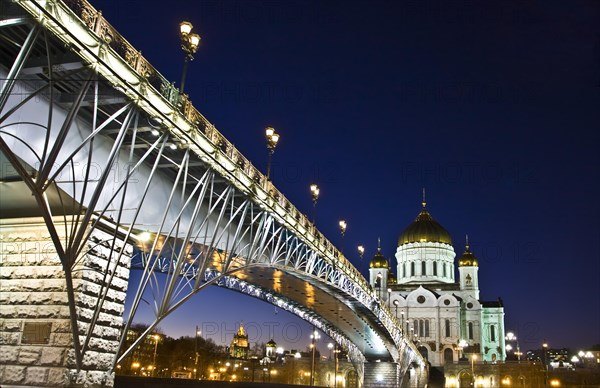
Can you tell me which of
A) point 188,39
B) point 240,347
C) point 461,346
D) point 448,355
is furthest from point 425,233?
point 188,39

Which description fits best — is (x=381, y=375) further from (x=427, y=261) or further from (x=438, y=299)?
(x=427, y=261)

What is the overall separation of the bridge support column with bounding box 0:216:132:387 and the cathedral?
3344 inches

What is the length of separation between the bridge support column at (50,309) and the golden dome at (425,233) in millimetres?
98335

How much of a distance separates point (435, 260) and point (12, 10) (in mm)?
105733

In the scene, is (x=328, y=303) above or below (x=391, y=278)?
below

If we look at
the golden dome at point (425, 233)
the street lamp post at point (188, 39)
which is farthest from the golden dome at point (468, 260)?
the street lamp post at point (188, 39)

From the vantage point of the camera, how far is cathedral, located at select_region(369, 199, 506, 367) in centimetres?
10081

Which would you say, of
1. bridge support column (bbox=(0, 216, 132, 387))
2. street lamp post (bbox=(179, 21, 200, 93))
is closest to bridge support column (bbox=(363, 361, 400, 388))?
bridge support column (bbox=(0, 216, 132, 387))

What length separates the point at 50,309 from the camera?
15453 millimetres

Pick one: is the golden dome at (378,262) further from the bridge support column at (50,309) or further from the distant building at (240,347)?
the bridge support column at (50,309)

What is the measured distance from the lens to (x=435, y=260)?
111m

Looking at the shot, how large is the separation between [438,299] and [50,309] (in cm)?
9369

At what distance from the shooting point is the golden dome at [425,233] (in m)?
111

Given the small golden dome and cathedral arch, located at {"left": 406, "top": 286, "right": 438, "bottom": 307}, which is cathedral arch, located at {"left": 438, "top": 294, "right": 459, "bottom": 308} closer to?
cathedral arch, located at {"left": 406, "top": 286, "right": 438, "bottom": 307}
